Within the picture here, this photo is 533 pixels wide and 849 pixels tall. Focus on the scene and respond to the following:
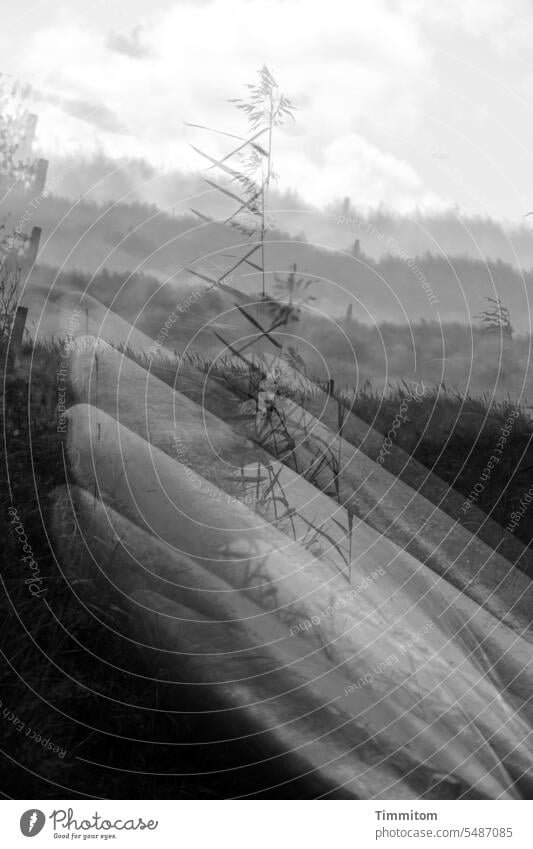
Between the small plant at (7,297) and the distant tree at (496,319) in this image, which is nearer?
the small plant at (7,297)

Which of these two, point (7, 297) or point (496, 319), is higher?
point (496, 319)

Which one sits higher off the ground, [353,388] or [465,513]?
[353,388]

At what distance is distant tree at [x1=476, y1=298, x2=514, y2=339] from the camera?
278cm

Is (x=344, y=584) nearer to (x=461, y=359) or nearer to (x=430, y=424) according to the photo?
(x=430, y=424)

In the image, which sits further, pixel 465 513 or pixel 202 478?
pixel 465 513

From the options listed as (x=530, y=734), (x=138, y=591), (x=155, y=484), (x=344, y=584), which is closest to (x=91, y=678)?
(x=138, y=591)

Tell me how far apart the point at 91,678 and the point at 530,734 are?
4.15 feet

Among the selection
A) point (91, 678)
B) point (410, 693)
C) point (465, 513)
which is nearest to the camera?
point (91, 678)

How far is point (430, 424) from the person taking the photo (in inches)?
108

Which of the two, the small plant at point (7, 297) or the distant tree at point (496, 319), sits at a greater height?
the distant tree at point (496, 319)

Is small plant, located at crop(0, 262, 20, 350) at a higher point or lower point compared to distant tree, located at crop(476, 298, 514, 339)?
lower

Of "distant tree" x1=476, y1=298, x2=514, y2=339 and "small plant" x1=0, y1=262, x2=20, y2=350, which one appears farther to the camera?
"distant tree" x1=476, y1=298, x2=514, y2=339

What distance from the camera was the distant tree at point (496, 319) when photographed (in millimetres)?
2783

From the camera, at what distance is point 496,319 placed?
9.18 feet
